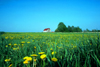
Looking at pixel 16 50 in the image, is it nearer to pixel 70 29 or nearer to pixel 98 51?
pixel 98 51

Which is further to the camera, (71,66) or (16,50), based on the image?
(16,50)

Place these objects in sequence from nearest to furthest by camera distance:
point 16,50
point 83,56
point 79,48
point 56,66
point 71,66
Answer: point 71,66
point 56,66
point 83,56
point 79,48
point 16,50

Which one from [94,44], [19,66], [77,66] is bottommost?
[19,66]

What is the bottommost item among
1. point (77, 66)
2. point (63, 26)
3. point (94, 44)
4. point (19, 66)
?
point (19, 66)

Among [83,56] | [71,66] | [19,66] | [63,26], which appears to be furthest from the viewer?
[63,26]

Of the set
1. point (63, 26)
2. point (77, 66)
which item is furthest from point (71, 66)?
point (63, 26)

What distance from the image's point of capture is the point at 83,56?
1.25 metres

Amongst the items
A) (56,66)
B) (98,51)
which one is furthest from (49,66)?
(98,51)

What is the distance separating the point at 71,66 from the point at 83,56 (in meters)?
0.50

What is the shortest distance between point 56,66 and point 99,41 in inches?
42.9

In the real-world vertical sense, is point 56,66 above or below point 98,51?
below

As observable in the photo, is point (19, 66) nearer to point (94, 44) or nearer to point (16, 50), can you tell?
point (16, 50)

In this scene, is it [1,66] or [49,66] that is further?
[1,66]

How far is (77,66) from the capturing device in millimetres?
876
